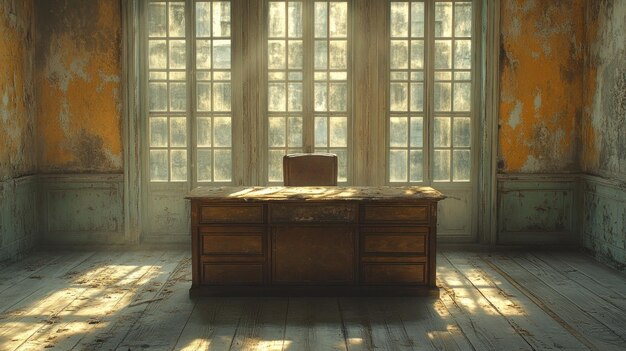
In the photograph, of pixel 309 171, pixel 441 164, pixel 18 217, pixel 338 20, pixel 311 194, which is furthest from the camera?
pixel 441 164

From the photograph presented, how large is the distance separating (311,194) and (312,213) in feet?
0.60

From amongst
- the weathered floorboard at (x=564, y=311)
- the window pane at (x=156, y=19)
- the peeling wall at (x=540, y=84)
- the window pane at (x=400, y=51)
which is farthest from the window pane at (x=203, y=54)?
the weathered floorboard at (x=564, y=311)

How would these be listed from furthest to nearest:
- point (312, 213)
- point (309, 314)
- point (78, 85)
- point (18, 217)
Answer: point (78, 85), point (18, 217), point (312, 213), point (309, 314)

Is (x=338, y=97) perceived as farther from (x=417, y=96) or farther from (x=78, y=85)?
(x=78, y=85)

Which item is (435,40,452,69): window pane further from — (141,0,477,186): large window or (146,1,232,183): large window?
(146,1,232,183): large window

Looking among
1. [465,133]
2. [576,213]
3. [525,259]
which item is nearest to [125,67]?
[465,133]

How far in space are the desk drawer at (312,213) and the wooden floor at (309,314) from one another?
567mm

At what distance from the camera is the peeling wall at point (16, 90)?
246 inches

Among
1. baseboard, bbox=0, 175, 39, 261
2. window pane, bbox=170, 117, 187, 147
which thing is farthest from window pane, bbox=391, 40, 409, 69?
baseboard, bbox=0, 175, 39, 261

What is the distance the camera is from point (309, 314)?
4.71 meters

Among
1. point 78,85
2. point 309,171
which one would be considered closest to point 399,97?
point 309,171

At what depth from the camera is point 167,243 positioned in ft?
23.1

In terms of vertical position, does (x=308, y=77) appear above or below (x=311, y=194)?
above

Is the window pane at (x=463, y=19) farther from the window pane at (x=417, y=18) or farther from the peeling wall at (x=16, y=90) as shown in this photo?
the peeling wall at (x=16, y=90)
